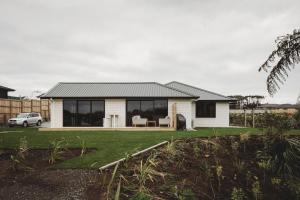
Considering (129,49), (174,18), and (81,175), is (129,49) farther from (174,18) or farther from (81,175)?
(81,175)

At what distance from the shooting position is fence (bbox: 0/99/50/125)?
32.6 m

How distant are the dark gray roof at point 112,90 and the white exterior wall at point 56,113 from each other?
0.64 metres

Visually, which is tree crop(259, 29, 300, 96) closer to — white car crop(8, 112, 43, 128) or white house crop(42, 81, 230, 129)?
white house crop(42, 81, 230, 129)

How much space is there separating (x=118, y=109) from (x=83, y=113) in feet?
9.17

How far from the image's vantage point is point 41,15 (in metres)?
19.0

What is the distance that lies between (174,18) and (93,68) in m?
27.5

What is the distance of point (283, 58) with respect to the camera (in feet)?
30.9

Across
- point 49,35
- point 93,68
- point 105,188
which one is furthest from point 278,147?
Answer: point 93,68

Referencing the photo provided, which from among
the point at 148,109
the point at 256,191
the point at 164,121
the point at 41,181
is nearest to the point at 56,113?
the point at 148,109

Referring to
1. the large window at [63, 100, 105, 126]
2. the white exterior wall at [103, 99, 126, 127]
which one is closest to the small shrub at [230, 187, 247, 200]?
the white exterior wall at [103, 99, 126, 127]

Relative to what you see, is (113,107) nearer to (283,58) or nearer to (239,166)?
(239,166)

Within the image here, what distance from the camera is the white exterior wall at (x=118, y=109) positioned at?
25219 millimetres

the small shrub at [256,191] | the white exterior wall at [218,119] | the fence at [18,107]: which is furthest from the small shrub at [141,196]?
the fence at [18,107]

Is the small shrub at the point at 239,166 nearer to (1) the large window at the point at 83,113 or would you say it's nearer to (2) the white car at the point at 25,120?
(1) the large window at the point at 83,113
